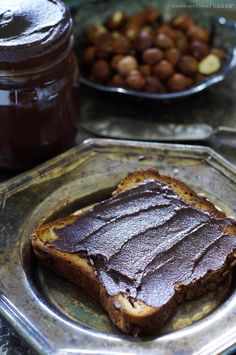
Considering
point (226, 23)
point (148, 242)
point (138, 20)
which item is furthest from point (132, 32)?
point (148, 242)

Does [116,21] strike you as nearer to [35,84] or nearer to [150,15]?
[150,15]

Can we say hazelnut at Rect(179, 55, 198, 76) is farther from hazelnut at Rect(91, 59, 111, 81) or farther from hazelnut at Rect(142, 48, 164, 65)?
hazelnut at Rect(91, 59, 111, 81)

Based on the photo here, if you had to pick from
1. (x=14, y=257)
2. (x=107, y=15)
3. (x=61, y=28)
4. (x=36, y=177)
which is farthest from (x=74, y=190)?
(x=107, y=15)

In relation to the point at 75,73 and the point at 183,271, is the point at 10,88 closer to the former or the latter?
the point at 75,73

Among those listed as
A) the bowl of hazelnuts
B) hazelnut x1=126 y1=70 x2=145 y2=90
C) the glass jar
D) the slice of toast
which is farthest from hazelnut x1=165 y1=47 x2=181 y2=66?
the slice of toast

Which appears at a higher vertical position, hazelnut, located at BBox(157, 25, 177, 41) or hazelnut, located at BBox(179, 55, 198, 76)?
hazelnut, located at BBox(157, 25, 177, 41)

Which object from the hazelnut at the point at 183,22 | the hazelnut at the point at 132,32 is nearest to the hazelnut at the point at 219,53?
the hazelnut at the point at 183,22
